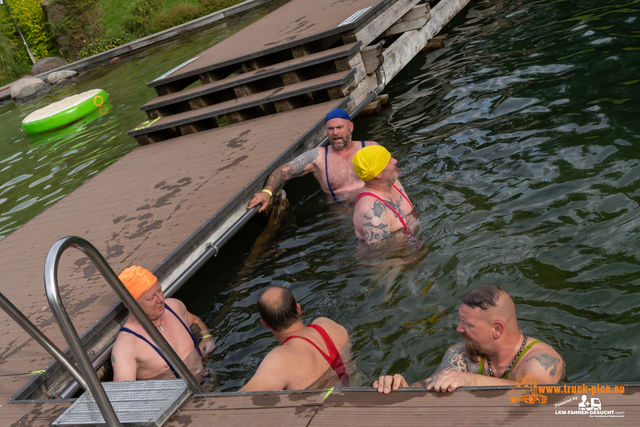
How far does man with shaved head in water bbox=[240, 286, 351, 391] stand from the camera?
3.52 m

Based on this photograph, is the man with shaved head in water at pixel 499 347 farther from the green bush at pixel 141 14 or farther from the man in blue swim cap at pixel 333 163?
the green bush at pixel 141 14

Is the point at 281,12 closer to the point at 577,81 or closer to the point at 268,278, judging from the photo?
the point at 577,81

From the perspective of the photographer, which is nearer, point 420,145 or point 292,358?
point 292,358

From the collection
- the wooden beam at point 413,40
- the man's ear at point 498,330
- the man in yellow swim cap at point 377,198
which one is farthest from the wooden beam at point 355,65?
the man's ear at point 498,330

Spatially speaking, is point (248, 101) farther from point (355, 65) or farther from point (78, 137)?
point (78, 137)

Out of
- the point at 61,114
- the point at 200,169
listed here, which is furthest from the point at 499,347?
the point at 61,114

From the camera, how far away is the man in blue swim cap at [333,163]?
21.7 ft

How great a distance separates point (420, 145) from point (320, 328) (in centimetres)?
449

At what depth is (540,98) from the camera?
7906 millimetres

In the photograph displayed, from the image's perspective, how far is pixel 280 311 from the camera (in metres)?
3.88

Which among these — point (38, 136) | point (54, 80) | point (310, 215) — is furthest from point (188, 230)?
point (54, 80)

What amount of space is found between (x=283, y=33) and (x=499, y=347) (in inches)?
352

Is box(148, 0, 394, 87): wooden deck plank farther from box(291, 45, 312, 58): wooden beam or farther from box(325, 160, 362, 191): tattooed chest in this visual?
box(325, 160, 362, 191): tattooed chest

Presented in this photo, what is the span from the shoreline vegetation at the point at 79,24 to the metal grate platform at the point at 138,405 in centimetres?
2642
